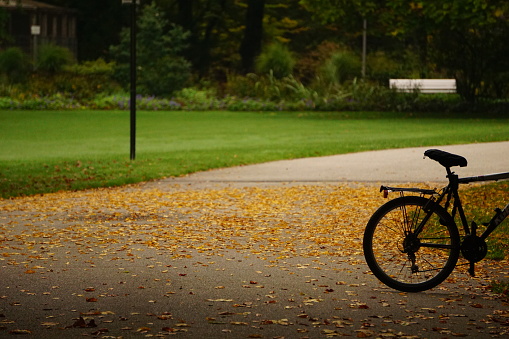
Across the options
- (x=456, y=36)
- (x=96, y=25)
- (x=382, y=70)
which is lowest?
(x=382, y=70)

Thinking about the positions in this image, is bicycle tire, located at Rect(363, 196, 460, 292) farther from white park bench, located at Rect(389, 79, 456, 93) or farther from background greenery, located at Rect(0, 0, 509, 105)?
white park bench, located at Rect(389, 79, 456, 93)

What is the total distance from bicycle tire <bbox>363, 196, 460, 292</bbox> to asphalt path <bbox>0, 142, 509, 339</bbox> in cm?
12

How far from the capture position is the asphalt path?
21.7 ft

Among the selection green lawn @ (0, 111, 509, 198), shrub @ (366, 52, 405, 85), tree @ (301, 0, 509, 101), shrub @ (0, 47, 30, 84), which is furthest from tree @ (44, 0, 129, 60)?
tree @ (301, 0, 509, 101)

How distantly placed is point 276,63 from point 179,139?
17.4m

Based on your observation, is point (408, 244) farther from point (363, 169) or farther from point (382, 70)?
point (382, 70)

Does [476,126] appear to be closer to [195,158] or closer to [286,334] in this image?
[195,158]

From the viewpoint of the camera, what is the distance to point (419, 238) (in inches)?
314

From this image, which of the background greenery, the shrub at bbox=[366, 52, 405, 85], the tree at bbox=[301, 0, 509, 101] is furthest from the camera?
the shrub at bbox=[366, 52, 405, 85]

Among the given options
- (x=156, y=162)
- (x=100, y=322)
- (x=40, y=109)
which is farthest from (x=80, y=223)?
(x=40, y=109)

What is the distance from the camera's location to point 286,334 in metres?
6.42

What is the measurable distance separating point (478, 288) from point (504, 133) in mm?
18469

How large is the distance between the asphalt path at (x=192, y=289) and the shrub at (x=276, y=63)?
97.4ft

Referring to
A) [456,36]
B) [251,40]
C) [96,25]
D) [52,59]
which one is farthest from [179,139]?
[96,25]
